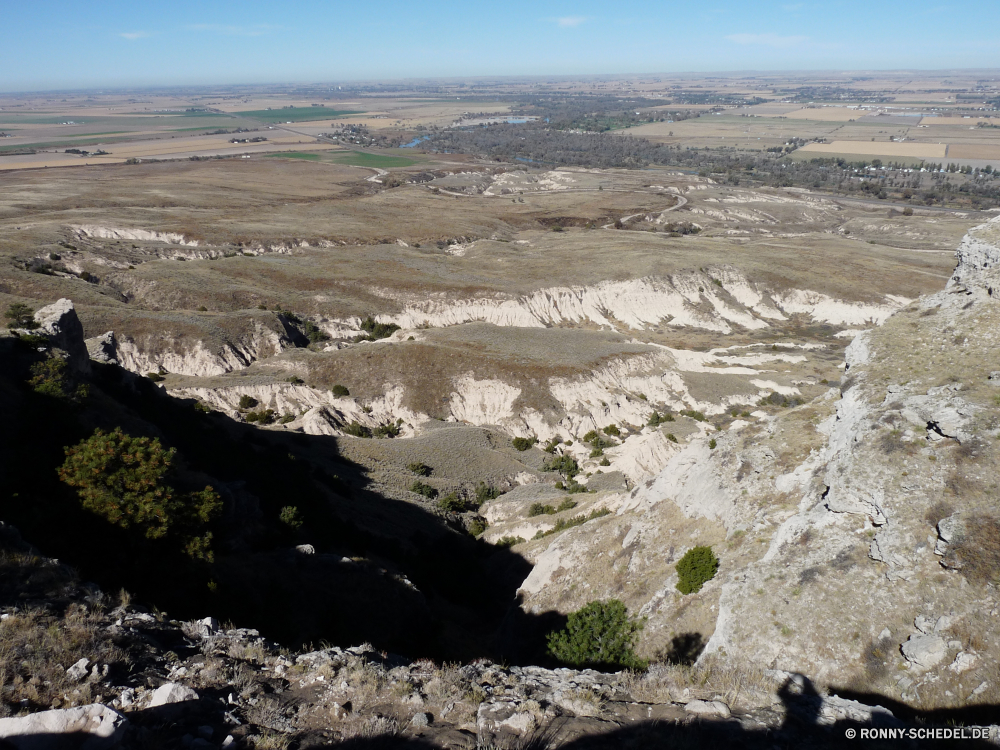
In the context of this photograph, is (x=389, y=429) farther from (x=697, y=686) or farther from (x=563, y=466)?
(x=697, y=686)

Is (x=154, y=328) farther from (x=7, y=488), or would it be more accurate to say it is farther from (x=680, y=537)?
(x=680, y=537)

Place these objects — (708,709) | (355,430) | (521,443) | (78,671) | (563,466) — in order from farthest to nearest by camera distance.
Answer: (521,443), (355,430), (563,466), (708,709), (78,671)

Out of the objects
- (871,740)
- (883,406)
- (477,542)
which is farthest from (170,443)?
(883,406)

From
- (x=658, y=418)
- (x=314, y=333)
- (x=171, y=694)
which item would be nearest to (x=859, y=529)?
(x=171, y=694)

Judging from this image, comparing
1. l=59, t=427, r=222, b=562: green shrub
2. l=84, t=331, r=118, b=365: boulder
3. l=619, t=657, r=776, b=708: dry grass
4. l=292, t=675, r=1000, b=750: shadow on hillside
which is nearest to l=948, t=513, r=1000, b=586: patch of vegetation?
l=292, t=675, r=1000, b=750: shadow on hillside

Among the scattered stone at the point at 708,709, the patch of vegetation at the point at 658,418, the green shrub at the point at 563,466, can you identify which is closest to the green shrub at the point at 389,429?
the green shrub at the point at 563,466

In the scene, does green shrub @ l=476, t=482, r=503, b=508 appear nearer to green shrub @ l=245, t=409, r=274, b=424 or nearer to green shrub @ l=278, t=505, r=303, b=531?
green shrub @ l=278, t=505, r=303, b=531

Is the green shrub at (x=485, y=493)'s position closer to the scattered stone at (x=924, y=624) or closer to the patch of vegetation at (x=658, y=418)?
the patch of vegetation at (x=658, y=418)
